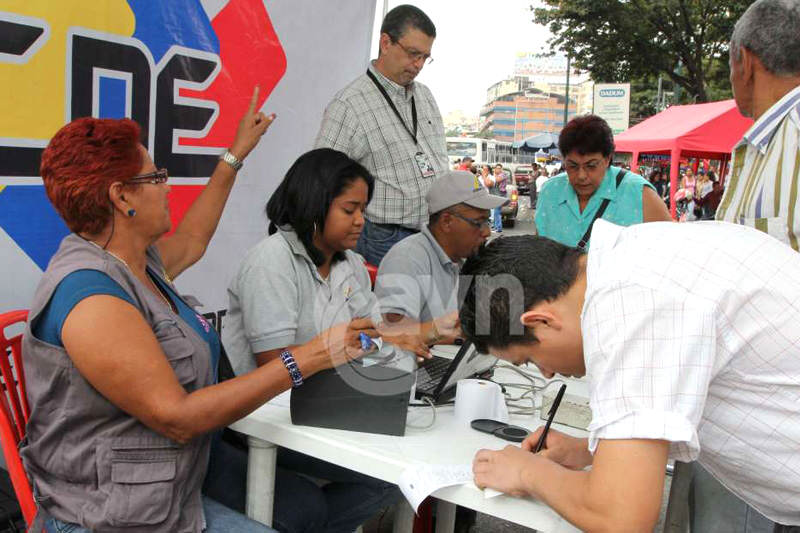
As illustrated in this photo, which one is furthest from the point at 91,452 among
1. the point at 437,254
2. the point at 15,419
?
the point at 437,254

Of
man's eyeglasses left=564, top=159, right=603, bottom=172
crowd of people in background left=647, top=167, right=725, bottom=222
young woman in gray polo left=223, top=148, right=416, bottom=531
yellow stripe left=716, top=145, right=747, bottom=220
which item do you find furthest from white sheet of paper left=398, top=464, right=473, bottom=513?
crowd of people in background left=647, top=167, right=725, bottom=222

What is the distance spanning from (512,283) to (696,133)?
531 inches

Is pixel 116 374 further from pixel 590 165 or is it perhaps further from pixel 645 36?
pixel 645 36

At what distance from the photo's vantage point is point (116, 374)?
1336mm

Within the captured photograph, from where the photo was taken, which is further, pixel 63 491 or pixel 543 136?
pixel 543 136

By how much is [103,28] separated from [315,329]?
126cm

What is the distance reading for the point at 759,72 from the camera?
80.2 inches

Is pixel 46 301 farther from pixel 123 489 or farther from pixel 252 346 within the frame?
pixel 252 346

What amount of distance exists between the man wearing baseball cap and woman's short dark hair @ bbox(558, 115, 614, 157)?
2.71ft

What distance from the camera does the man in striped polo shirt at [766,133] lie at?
1.80 m

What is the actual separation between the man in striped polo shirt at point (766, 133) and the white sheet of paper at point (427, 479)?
2.57 feet

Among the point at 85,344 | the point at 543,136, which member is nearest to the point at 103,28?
the point at 85,344

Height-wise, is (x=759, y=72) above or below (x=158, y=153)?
above

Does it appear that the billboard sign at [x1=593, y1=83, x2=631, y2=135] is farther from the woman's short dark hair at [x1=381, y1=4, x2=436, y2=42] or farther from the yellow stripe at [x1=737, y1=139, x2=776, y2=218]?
the yellow stripe at [x1=737, y1=139, x2=776, y2=218]
